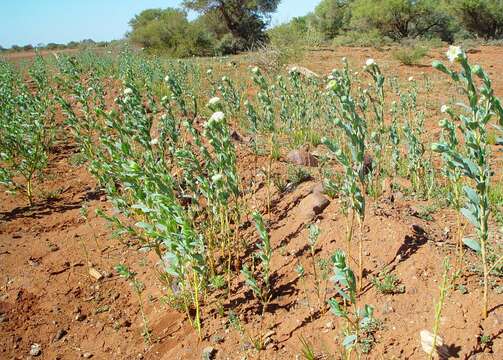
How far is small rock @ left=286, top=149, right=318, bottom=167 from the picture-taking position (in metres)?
4.33

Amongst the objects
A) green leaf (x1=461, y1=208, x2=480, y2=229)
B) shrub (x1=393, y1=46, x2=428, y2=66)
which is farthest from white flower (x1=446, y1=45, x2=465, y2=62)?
shrub (x1=393, y1=46, x2=428, y2=66)

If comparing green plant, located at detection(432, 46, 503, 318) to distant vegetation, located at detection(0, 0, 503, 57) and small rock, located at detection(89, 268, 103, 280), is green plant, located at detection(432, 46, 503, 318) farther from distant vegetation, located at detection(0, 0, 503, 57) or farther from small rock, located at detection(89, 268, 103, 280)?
distant vegetation, located at detection(0, 0, 503, 57)

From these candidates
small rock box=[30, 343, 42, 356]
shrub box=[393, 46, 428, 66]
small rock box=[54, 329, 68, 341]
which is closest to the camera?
small rock box=[30, 343, 42, 356]

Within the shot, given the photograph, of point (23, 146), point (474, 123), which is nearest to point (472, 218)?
point (474, 123)

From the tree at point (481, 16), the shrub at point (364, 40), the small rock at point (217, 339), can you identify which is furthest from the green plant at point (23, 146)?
the tree at point (481, 16)

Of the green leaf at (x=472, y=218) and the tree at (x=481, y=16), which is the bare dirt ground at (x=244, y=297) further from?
the tree at (x=481, y=16)

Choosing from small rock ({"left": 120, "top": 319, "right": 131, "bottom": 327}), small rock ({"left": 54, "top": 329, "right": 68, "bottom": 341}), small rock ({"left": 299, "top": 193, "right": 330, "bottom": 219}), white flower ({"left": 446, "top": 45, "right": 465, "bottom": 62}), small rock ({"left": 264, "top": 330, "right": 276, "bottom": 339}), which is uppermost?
white flower ({"left": 446, "top": 45, "right": 465, "bottom": 62})

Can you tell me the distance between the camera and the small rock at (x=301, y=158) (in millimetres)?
4332

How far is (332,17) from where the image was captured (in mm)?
31891

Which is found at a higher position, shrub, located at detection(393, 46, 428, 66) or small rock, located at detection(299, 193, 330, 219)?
shrub, located at detection(393, 46, 428, 66)

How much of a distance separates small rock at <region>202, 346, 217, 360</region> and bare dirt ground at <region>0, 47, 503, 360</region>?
25 millimetres

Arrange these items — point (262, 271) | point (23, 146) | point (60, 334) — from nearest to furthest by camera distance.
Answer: point (60, 334) < point (262, 271) < point (23, 146)

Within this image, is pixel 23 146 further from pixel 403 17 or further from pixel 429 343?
pixel 403 17

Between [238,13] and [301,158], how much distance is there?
79.4 feet
